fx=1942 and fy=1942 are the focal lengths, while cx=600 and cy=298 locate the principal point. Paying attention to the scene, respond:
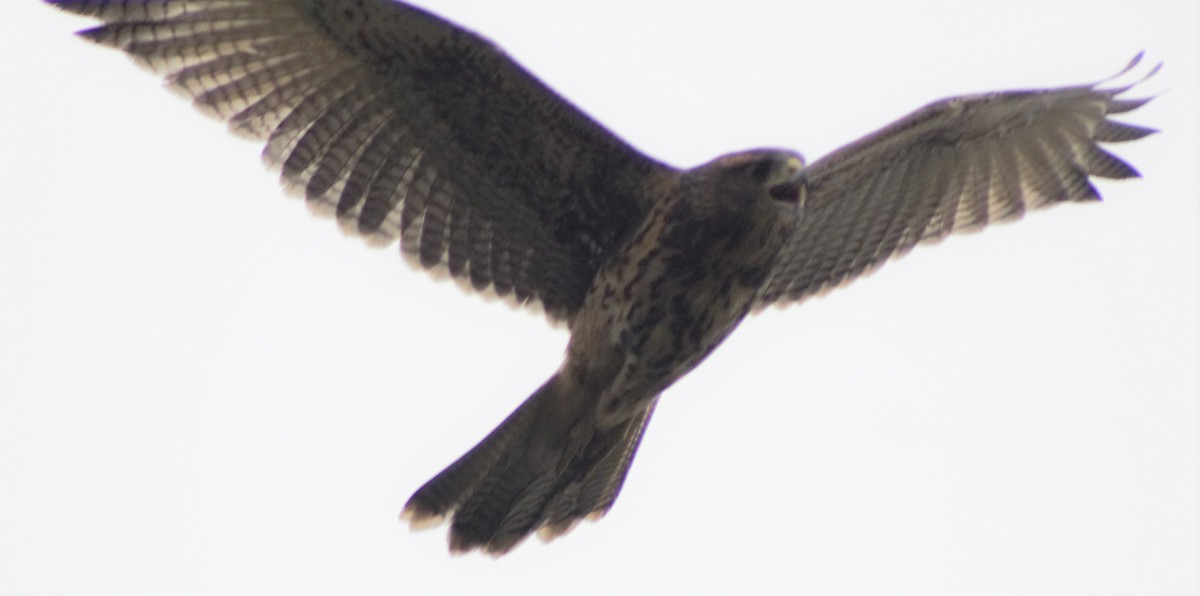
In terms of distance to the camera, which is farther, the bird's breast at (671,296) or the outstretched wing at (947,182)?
the outstretched wing at (947,182)

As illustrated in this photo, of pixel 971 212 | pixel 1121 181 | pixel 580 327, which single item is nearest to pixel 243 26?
pixel 580 327

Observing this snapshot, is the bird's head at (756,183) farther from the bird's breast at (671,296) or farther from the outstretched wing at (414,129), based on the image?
the outstretched wing at (414,129)

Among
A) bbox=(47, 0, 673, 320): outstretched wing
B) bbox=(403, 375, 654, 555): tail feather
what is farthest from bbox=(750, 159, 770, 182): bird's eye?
bbox=(403, 375, 654, 555): tail feather

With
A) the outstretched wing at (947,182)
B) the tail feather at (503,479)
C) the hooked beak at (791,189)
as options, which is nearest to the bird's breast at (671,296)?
the hooked beak at (791,189)

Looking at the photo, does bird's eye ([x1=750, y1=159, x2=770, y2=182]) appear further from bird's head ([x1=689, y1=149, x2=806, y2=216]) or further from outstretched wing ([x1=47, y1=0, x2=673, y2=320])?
outstretched wing ([x1=47, y1=0, x2=673, y2=320])

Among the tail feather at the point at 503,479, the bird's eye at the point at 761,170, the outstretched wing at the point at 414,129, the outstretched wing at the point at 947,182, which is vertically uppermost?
the outstretched wing at the point at 414,129

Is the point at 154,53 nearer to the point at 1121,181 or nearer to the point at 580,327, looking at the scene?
the point at 580,327

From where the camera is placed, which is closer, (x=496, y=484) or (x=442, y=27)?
(x=442, y=27)

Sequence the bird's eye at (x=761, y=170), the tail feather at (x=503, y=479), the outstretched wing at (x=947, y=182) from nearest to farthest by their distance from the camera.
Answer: the bird's eye at (x=761, y=170) < the tail feather at (x=503, y=479) < the outstretched wing at (x=947, y=182)
